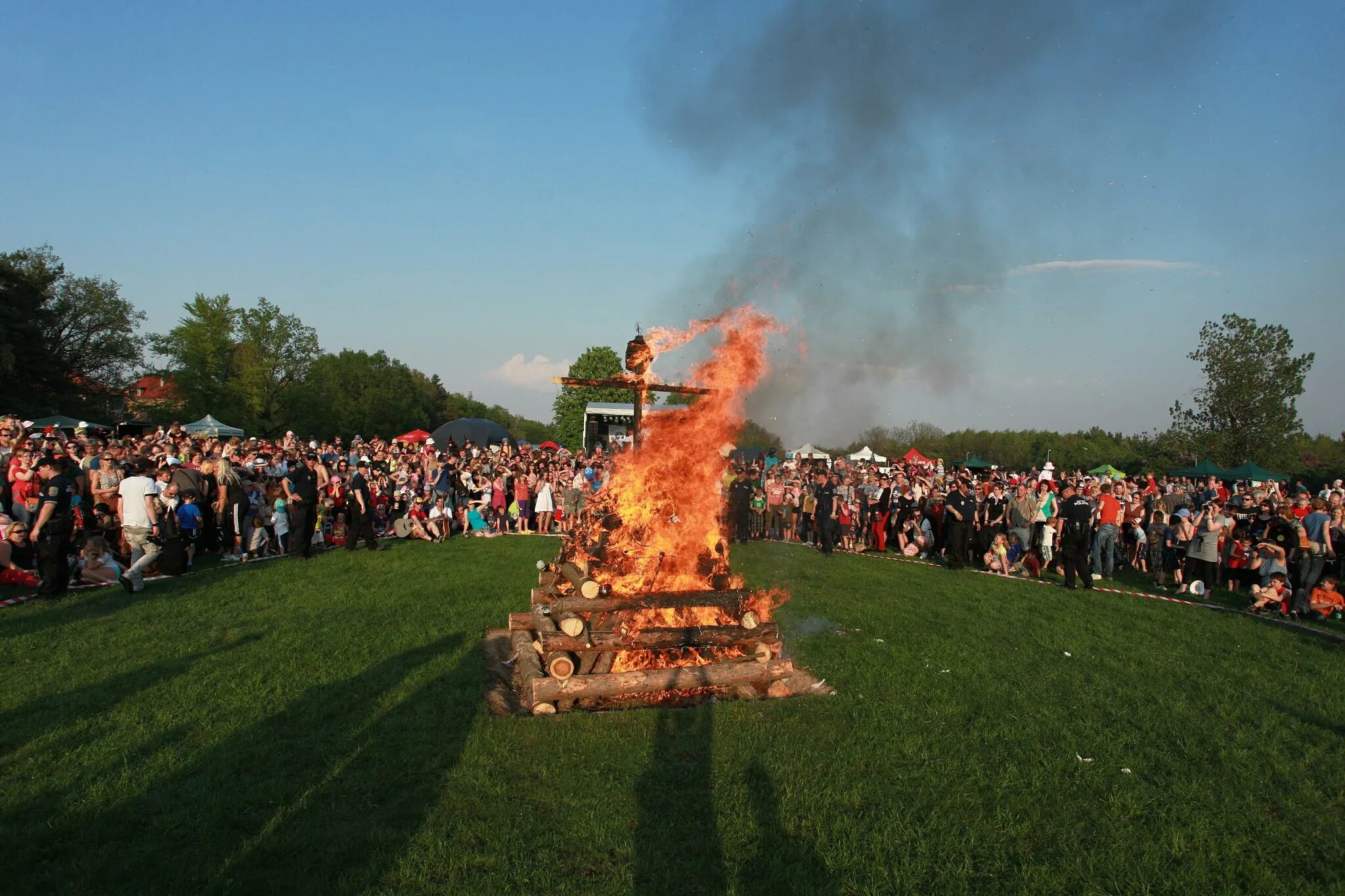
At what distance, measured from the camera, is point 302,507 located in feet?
47.1

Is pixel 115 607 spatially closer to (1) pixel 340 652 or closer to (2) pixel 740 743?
(1) pixel 340 652

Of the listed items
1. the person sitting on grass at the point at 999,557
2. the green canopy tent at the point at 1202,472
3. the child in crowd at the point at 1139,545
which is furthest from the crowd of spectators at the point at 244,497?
the green canopy tent at the point at 1202,472

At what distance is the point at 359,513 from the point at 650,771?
11845 millimetres

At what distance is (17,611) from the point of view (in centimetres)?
928

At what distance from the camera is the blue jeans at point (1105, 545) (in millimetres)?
15680

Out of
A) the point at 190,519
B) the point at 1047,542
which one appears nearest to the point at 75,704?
the point at 190,519

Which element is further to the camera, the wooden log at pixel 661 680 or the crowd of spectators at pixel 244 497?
the crowd of spectators at pixel 244 497

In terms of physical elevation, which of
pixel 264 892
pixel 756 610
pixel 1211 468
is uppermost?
pixel 1211 468

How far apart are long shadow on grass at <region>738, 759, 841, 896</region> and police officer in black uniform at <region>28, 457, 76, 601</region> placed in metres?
9.89

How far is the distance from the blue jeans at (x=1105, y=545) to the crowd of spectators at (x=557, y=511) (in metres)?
0.05

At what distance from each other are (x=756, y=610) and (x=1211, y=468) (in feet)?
110

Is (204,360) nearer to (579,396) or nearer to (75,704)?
(579,396)

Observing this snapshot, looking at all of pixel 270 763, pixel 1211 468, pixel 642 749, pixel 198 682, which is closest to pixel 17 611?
pixel 198 682

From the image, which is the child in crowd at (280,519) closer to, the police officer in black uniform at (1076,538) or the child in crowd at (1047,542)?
the police officer in black uniform at (1076,538)
